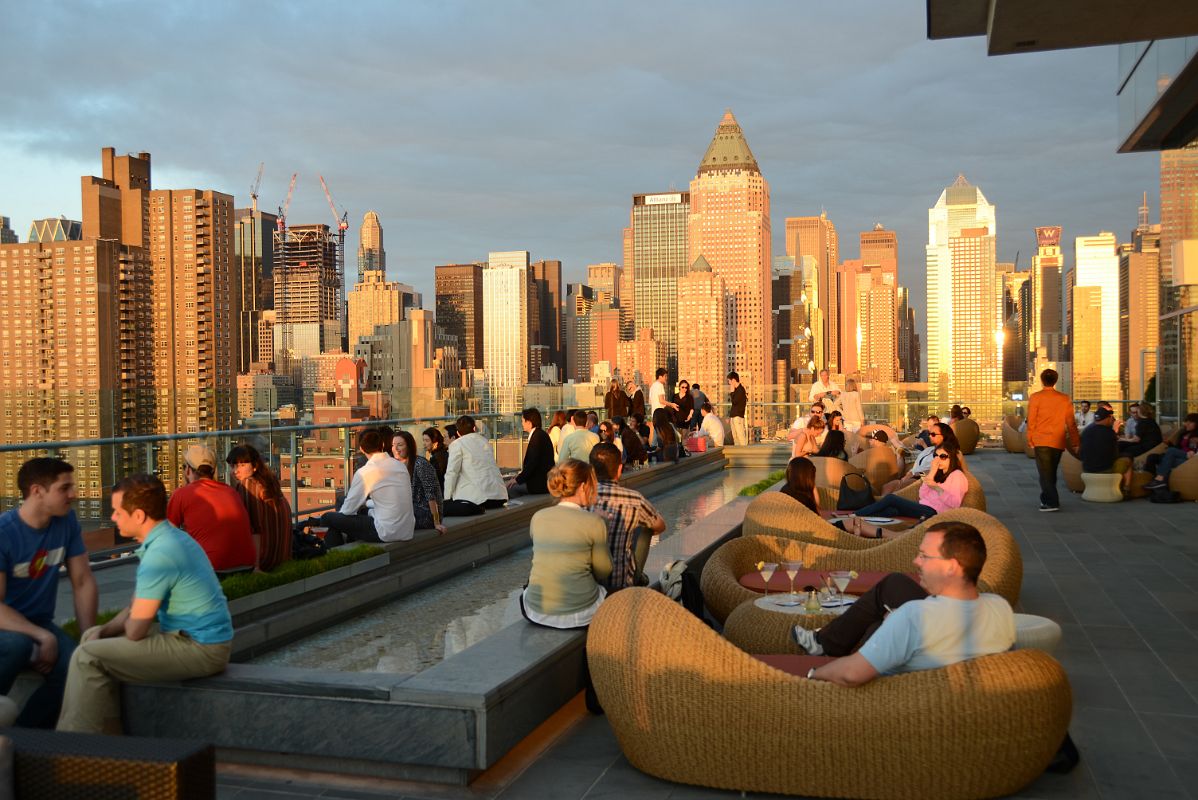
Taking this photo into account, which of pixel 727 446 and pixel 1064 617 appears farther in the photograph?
pixel 727 446

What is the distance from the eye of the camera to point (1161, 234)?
18.7 metres

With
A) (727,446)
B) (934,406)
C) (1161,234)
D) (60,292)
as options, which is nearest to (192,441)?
(727,446)

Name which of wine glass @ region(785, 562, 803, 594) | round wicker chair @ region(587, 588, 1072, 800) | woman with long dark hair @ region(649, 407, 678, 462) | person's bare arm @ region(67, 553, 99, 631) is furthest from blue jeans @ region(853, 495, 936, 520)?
woman with long dark hair @ region(649, 407, 678, 462)

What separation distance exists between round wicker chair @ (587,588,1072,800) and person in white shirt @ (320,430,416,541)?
14.8ft

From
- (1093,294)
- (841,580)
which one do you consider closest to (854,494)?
(841,580)

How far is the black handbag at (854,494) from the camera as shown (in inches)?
374

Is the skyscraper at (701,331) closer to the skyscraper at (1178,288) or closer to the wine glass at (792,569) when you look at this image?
the skyscraper at (1178,288)

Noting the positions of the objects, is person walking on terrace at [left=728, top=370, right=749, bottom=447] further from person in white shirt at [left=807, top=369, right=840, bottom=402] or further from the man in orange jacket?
the man in orange jacket

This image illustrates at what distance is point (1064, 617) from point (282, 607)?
5230 millimetres

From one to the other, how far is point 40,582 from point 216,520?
206cm

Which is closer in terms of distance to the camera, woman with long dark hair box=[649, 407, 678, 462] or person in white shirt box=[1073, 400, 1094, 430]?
woman with long dark hair box=[649, 407, 678, 462]

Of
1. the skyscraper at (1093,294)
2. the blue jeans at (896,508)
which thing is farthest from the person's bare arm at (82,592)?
the skyscraper at (1093,294)

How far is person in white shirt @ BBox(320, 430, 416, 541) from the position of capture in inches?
327

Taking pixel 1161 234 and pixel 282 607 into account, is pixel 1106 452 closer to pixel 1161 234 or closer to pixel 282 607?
pixel 1161 234
